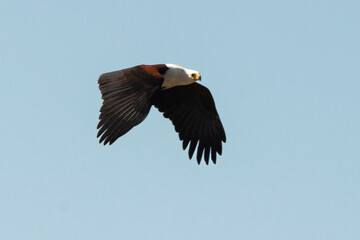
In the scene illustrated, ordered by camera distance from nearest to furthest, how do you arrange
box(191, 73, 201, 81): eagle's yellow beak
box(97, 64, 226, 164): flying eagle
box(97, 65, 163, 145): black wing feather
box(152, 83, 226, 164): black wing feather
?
box(97, 65, 163, 145): black wing feather < box(97, 64, 226, 164): flying eagle < box(191, 73, 201, 81): eagle's yellow beak < box(152, 83, 226, 164): black wing feather

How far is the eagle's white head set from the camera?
60.8 ft

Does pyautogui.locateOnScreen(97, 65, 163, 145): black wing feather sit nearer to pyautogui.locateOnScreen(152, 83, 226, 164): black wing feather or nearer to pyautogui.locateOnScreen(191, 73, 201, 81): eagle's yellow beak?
pyautogui.locateOnScreen(191, 73, 201, 81): eagle's yellow beak

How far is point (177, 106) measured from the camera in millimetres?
20047

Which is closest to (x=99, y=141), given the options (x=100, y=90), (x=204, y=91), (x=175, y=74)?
(x=100, y=90)

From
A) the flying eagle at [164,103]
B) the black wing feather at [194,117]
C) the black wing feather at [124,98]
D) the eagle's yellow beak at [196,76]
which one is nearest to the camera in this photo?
the black wing feather at [124,98]

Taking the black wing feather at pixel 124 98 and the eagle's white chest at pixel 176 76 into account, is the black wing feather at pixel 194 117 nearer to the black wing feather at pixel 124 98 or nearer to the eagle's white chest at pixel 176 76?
the eagle's white chest at pixel 176 76

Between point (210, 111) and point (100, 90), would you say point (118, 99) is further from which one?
point (210, 111)

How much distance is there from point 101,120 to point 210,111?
4.73 m

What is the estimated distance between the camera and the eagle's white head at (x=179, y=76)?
18.5 m

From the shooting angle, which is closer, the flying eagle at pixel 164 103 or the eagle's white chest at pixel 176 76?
the flying eagle at pixel 164 103

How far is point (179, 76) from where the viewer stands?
61.2 feet

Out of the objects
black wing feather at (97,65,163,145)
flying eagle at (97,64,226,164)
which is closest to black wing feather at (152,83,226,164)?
flying eagle at (97,64,226,164)

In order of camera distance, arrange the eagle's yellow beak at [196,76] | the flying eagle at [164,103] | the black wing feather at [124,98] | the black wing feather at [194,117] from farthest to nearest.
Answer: the black wing feather at [194,117] < the eagle's yellow beak at [196,76] < the flying eagle at [164,103] < the black wing feather at [124,98]

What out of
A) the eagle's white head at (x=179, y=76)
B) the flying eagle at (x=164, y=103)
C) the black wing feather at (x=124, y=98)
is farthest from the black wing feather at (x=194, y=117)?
the black wing feather at (x=124, y=98)
